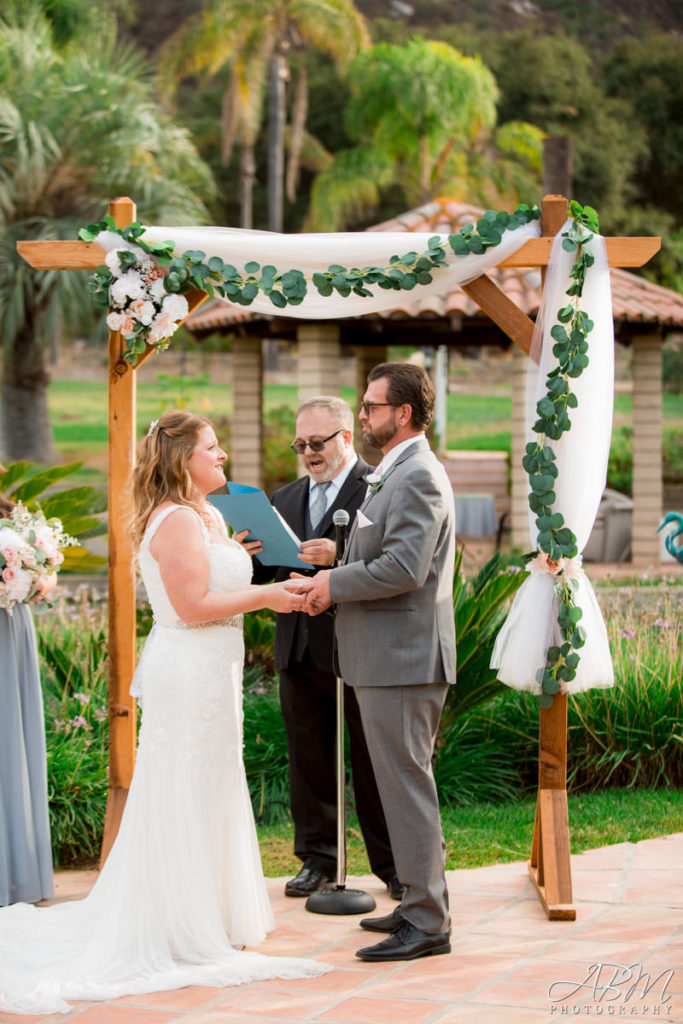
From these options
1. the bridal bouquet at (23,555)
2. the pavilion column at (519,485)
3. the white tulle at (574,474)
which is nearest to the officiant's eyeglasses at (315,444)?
the white tulle at (574,474)

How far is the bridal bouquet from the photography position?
4660mm

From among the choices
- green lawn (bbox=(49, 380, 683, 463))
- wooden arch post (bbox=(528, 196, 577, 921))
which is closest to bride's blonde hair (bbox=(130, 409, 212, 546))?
wooden arch post (bbox=(528, 196, 577, 921))

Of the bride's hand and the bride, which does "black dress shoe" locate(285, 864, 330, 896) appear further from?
the bride's hand

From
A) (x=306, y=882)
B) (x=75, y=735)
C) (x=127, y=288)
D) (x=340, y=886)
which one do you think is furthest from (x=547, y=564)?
(x=75, y=735)

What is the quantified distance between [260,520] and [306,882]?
168 cm

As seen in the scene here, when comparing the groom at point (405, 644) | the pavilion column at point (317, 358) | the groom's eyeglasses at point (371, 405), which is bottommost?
the groom at point (405, 644)

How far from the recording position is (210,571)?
4129mm

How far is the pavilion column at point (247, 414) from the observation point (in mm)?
16219

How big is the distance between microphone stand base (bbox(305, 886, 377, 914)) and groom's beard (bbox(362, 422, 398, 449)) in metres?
1.84

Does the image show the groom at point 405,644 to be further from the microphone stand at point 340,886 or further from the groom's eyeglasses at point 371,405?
the microphone stand at point 340,886

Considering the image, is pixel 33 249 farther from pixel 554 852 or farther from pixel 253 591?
pixel 554 852

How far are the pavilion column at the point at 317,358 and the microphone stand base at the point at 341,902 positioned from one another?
397 inches

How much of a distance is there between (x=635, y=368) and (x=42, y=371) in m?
10.6

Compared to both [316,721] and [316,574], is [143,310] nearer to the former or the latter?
[316,574]
